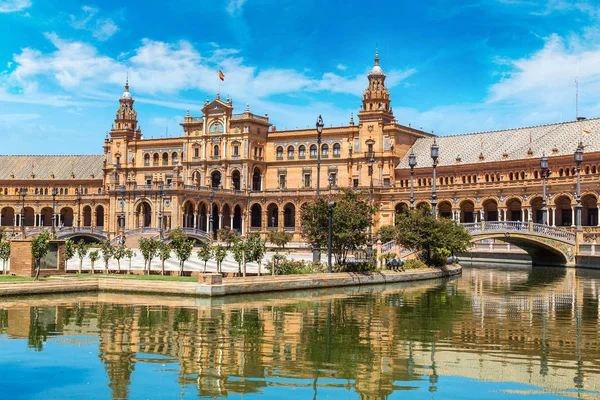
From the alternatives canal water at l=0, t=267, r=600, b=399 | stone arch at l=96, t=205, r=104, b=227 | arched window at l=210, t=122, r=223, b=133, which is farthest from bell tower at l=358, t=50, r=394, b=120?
canal water at l=0, t=267, r=600, b=399

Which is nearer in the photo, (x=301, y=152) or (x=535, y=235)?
(x=535, y=235)

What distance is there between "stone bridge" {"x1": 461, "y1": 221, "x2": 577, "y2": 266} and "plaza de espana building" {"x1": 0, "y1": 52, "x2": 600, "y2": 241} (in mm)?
10529

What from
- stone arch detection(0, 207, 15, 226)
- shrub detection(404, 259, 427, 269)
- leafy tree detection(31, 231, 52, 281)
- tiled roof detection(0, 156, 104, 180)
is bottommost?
shrub detection(404, 259, 427, 269)

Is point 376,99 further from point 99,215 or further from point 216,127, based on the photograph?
point 99,215

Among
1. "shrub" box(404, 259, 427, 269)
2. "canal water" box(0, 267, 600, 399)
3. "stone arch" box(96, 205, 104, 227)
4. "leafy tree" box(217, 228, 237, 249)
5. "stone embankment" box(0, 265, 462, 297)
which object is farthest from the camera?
"stone arch" box(96, 205, 104, 227)

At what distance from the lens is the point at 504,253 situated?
69562mm

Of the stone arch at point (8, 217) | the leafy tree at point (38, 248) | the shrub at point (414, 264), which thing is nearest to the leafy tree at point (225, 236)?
the shrub at point (414, 264)

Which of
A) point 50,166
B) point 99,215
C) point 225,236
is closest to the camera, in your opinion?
point 225,236

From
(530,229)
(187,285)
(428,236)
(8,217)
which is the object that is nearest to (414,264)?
(428,236)

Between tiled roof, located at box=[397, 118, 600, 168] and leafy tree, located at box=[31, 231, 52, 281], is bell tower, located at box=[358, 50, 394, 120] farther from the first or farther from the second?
leafy tree, located at box=[31, 231, 52, 281]

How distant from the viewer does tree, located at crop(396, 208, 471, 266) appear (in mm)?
46500

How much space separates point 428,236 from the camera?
46562mm

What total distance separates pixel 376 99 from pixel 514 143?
56.6 feet

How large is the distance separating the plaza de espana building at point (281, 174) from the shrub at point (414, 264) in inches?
1152
